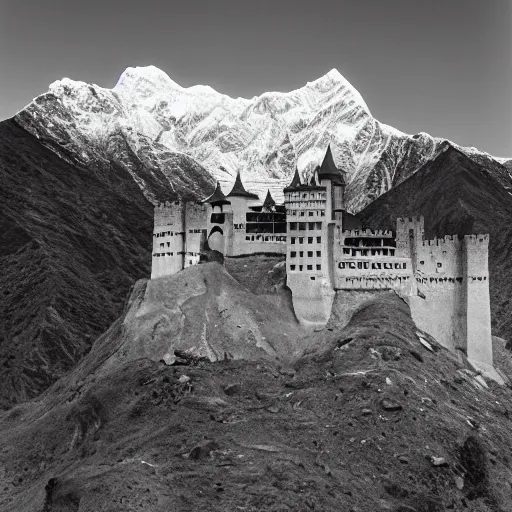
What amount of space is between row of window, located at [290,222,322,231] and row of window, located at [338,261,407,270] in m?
5.53

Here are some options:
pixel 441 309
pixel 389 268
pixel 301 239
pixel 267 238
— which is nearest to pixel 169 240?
pixel 267 238

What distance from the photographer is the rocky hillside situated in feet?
250

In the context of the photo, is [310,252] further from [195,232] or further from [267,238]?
[195,232]

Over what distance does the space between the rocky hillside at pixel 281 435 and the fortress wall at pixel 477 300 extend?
233 inches

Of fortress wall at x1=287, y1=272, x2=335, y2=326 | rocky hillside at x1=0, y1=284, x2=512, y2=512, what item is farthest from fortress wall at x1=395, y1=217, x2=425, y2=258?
fortress wall at x1=287, y1=272, x2=335, y2=326

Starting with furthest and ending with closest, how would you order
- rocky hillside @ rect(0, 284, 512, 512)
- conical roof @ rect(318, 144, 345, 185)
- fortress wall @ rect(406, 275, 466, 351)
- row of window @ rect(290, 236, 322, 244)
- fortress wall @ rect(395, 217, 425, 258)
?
conical roof @ rect(318, 144, 345, 185), fortress wall @ rect(395, 217, 425, 258), fortress wall @ rect(406, 275, 466, 351), row of window @ rect(290, 236, 322, 244), rocky hillside @ rect(0, 284, 512, 512)

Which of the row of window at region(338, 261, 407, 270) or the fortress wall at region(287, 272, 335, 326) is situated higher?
the row of window at region(338, 261, 407, 270)

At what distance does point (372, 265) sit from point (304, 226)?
9.85 metres

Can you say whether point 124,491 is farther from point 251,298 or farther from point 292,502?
point 251,298

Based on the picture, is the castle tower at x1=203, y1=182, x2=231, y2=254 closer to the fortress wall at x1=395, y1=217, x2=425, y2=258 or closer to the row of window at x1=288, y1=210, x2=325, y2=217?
the row of window at x1=288, y1=210, x2=325, y2=217

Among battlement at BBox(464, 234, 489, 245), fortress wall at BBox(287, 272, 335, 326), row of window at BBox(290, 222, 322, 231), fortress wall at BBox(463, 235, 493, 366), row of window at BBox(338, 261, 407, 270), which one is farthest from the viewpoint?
battlement at BBox(464, 234, 489, 245)

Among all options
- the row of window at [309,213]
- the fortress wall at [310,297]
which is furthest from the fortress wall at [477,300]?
the row of window at [309,213]

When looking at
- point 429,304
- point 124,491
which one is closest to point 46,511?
point 124,491

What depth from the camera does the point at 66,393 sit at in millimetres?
109750
